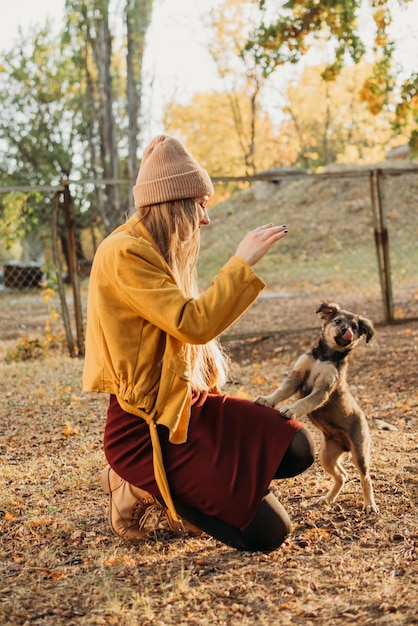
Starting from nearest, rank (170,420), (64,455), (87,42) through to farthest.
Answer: (170,420) < (64,455) < (87,42)

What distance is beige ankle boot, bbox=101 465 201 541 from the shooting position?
11.6 feet

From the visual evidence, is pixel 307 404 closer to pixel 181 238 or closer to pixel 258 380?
pixel 181 238

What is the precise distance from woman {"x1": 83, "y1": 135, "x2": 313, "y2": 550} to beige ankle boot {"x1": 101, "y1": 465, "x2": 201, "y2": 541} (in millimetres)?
35

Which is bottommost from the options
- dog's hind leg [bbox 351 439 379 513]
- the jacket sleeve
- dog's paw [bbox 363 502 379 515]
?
dog's paw [bbox 363 502 379 515]

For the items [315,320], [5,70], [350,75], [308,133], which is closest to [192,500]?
[315,320]

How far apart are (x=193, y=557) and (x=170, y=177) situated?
5.29 ft

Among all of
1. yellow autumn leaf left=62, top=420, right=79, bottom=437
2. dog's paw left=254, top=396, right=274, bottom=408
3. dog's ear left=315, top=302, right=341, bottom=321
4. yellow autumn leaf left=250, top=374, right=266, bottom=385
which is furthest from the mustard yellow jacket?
yellow autumn leaf left=250, top=374, right=266, bottom=385

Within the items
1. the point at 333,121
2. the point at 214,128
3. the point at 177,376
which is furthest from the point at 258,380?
the point at 333,121

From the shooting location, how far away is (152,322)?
10.6 feet

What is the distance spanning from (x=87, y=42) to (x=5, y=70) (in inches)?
256

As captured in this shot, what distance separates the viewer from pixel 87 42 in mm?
22328

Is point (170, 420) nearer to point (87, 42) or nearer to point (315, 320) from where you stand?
point (315, 320)

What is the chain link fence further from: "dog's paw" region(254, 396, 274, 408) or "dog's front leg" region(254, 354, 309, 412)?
"dog's paw" region(254, 396, 274, 408)

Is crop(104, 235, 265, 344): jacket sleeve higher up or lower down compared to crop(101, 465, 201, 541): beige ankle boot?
higher up
